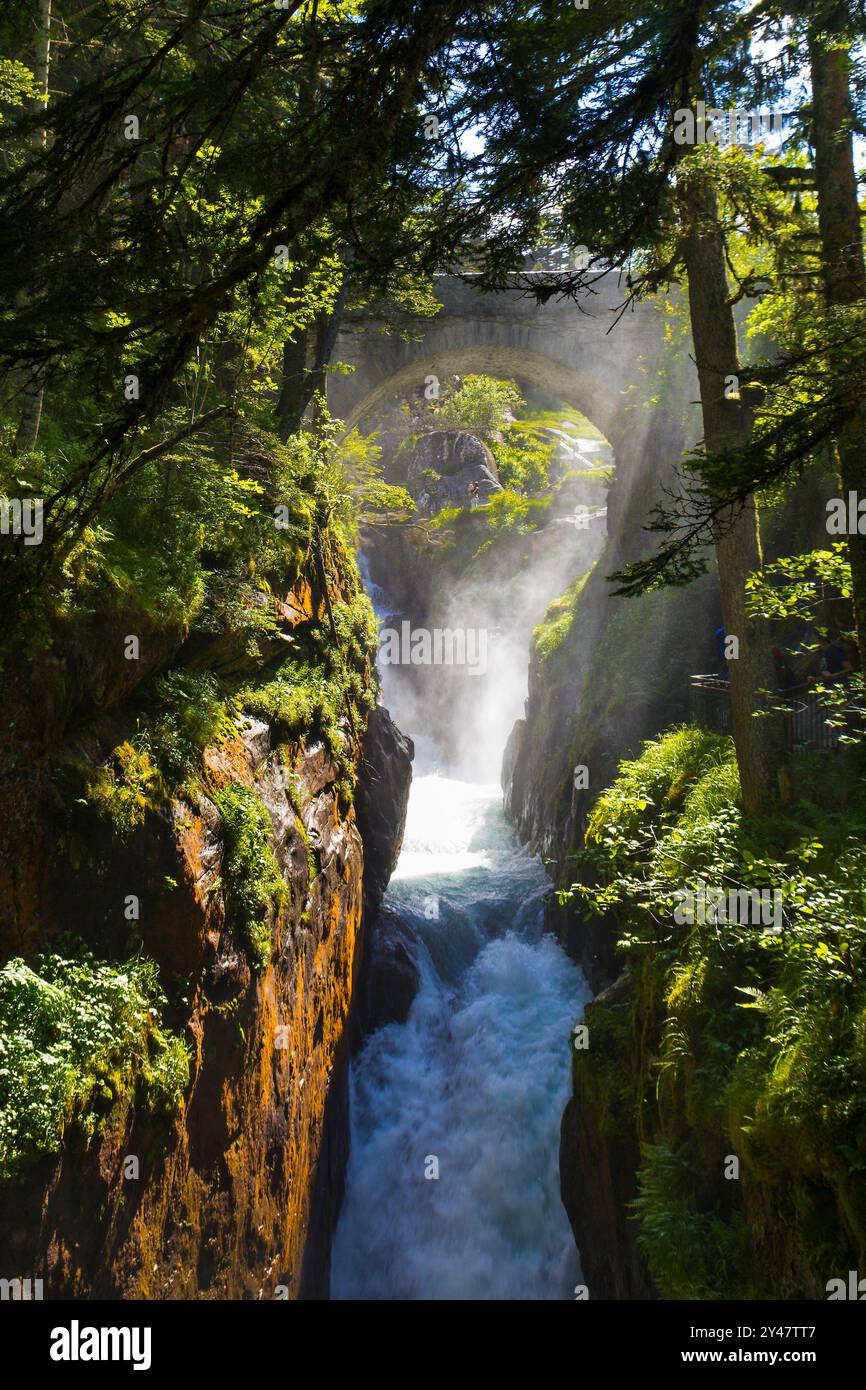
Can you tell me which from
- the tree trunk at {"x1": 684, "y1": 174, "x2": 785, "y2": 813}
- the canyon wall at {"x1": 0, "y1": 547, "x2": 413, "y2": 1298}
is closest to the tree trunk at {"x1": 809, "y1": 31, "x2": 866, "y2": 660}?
the tree trunk at {"x1": 684, "y1": 174, "x2": 785, "y2": 813}

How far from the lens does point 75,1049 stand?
15.7 ft

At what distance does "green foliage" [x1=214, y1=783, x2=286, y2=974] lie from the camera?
675 cm

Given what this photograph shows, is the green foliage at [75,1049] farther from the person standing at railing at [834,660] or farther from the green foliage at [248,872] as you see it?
the person standing at railing at [834,660]

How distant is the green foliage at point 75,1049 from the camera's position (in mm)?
4371

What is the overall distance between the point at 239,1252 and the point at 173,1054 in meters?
2.29

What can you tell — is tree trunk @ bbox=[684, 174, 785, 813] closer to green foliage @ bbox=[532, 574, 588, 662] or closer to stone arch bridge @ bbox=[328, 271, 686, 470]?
stone arch bridge @ bbox=[328, 271, 686, 470]

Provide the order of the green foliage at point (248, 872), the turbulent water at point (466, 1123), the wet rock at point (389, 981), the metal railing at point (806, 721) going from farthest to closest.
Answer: the wet rock at point (389, 981) → the turbulent water at point (466, 1123) → the metal railing at point (806, 721) → the green foliage at point (248, 872)

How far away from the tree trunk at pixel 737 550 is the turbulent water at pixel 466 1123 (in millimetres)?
6232

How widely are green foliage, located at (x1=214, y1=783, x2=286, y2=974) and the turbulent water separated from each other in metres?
5.65

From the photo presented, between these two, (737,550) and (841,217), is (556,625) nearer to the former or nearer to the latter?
(737,550)

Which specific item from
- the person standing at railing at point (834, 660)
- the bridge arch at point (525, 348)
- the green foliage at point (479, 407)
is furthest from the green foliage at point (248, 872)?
the green foliage at point (479, 407)

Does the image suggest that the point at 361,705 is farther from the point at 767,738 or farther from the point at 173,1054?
the point at 173,1054

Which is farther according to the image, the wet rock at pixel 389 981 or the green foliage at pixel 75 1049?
the wet rock at pixel 389 981
